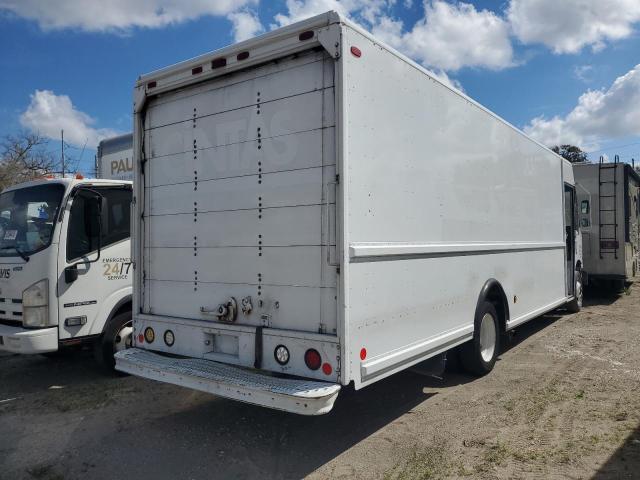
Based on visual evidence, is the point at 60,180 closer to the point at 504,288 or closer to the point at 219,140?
the point at 219,140

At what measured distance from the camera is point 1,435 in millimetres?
4723

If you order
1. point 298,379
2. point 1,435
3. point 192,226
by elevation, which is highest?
point 192,226

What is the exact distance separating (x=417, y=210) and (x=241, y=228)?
1.52 meters

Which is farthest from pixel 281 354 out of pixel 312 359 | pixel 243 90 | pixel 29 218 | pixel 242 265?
pixel 29 218

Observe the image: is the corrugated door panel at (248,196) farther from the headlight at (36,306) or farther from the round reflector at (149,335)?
the headlight at (36,306)

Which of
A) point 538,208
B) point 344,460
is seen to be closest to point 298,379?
point 344,460

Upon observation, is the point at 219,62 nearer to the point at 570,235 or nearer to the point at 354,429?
the point at 354,429

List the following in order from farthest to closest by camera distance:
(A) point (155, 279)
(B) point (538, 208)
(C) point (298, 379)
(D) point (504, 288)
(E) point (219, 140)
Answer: (B) point (538, 208) < (D) point (504, 288) < (A) point (155, 279) < (E) point (219, 140) < (C) point (298, 379)

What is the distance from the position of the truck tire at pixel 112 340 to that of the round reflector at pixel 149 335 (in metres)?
1.35

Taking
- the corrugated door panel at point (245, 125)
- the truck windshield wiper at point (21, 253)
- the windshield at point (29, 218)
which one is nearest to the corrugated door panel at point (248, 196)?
the corrugated door panel at point (245, 125)

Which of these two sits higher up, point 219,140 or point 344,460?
point 219,140

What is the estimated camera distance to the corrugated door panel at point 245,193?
3875 mm

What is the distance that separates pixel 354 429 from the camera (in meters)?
4.57

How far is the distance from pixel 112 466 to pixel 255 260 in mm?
1928
